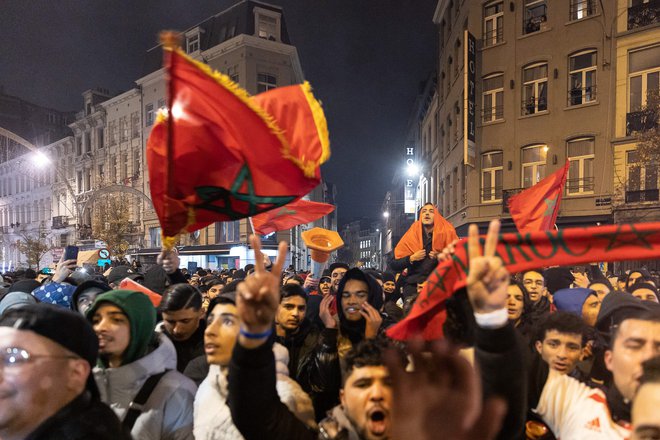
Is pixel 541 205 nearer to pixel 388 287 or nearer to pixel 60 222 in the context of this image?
pixel 388 287

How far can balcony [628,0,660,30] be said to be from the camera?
614 inches

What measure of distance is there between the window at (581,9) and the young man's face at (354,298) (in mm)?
18805

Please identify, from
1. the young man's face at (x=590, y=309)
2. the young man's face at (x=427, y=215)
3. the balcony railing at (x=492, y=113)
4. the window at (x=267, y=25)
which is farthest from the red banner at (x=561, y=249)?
the window at (x=267, y=25)

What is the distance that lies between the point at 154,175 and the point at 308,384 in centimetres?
210

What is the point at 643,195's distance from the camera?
15039 mm

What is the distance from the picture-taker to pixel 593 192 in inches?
650

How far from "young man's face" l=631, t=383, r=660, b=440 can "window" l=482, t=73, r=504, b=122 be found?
62.4ft

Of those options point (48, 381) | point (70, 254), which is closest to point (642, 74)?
point (70, 254)

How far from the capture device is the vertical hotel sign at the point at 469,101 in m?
18.3

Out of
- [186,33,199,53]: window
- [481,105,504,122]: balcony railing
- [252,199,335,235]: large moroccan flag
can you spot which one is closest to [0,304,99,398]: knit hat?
[252,199,335,235]: large moroccan flag

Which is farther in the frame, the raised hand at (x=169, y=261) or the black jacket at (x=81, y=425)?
the raised hand at (x=169, y=261)

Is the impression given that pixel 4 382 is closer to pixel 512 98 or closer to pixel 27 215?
pixel 512 98

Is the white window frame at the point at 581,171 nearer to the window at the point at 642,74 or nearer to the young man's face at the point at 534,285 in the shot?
the window at the point at 642,74

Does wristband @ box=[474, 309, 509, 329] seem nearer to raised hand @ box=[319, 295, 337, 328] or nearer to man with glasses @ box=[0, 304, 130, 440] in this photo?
man with glasses @ box=[0, 304, 130, 440]
